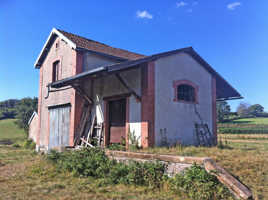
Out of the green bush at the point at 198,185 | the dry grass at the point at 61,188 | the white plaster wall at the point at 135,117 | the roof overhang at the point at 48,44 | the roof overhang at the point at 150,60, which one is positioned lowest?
the dry grass at the point at 61,188

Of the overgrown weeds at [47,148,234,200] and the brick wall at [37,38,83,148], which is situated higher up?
the brick wall at [37,38,83,148]

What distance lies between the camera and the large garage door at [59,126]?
39.8 ft

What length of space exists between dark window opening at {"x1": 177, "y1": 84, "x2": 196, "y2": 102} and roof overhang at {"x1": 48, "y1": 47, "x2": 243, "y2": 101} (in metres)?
1.52

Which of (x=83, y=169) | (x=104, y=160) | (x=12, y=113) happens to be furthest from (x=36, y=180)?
(x=12, y=113)

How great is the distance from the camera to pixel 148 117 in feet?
29.9

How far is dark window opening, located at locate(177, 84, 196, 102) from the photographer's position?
10944mm

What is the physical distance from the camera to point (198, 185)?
4.71 metres

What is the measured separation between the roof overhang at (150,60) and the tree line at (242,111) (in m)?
39.0

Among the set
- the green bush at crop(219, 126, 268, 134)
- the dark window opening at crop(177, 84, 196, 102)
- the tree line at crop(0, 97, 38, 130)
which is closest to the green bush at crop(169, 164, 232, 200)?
the dark window opening at crop(177, 84, 196, 102)

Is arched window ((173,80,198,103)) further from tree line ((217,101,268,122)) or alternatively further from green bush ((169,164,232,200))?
tree line ((217,101,268,122))

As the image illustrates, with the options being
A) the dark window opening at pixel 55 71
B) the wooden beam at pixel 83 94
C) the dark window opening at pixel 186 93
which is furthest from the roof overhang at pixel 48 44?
the dark window opening at pixel 186 93

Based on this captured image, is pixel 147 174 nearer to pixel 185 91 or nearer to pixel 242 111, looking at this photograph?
pixel 185 91

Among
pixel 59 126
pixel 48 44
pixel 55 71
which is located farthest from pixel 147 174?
pixel 48 44

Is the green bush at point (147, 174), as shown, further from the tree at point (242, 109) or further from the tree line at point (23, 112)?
the tree at point (242, 109)
